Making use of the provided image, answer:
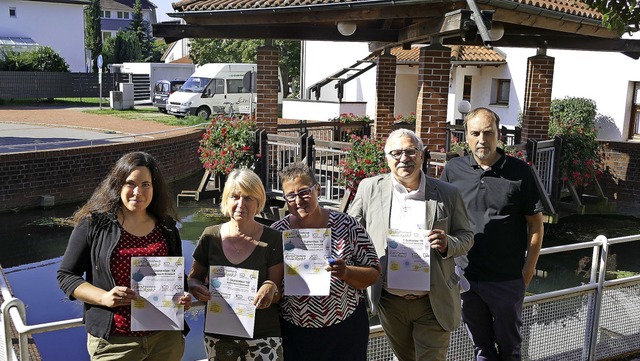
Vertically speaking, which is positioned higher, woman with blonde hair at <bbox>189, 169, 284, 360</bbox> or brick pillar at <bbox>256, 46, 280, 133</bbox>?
brick pillar at <bbox>256, 46, 280, 133</bbox>

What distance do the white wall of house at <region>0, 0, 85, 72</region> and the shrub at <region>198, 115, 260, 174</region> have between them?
43.3 m

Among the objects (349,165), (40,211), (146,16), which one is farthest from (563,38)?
(146,16)

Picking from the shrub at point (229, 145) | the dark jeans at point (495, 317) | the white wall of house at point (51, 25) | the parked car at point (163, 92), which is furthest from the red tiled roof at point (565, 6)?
the white wall of house at point (51, 25)

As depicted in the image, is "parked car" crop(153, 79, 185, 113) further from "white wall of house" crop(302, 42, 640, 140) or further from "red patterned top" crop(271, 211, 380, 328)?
"red patterned top" crop(271, 211, 380, 328)

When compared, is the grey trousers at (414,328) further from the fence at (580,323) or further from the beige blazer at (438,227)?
the fence at (580,323)

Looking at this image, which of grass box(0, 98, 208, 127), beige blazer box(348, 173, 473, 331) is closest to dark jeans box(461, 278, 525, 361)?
beige blazer box(348, 173, 473, 331)

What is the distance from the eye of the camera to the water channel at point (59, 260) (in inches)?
320

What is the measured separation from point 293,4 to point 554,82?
1128cm

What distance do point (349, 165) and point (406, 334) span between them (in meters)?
5.81

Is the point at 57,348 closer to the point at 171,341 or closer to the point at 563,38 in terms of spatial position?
the point at 171,341

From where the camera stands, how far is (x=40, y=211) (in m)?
17.4

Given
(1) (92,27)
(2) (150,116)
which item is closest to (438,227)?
(2) (150,116)

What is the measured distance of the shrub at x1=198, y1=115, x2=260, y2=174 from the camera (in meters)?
11.2

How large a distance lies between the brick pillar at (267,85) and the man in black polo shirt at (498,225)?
24.3 feet
